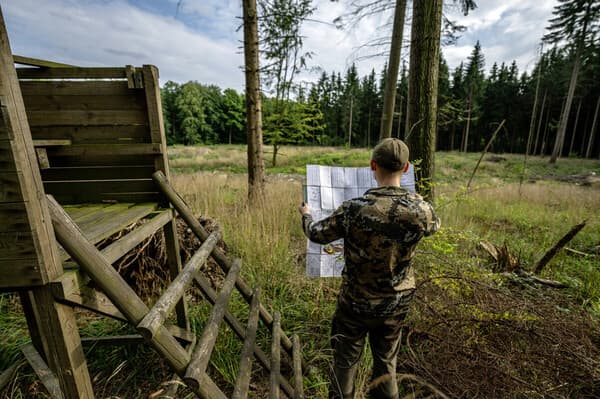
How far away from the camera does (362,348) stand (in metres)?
1.84

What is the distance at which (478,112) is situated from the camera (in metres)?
35.9

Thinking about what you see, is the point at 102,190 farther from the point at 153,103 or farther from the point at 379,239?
the point at 379,239

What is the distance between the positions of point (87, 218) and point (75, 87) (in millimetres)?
895

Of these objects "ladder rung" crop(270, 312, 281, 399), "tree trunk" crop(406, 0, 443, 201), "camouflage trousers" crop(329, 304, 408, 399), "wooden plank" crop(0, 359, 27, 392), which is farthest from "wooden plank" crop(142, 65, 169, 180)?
"tree trunk" crop(406, 0, 443, 201)

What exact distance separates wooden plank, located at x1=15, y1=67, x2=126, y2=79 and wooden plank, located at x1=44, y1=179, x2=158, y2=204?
741mm

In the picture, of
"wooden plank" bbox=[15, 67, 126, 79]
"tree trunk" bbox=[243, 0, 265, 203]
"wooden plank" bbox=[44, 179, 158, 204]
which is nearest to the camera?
"wooden plank" bbox=[15, 67, 126, 79]

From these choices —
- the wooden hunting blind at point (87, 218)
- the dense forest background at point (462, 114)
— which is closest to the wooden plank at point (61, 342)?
the wooden hunting blind at point (87, 218)

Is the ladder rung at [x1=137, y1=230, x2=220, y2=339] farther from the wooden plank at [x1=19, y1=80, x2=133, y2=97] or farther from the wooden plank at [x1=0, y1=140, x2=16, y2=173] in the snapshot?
the wooden plank at [x1=19, y1=80, x2=133, y2=97]

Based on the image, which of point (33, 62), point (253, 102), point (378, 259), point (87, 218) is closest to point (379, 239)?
point (378, 259)

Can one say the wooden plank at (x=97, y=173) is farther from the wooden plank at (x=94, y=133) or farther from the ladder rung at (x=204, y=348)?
the ladder rung at (x=204, y=348)

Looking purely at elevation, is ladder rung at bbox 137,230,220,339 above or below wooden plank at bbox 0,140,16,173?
below

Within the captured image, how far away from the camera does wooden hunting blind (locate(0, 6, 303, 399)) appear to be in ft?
3.25

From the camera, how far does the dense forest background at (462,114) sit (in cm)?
2162

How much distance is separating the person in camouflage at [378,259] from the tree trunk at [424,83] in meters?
1.65
